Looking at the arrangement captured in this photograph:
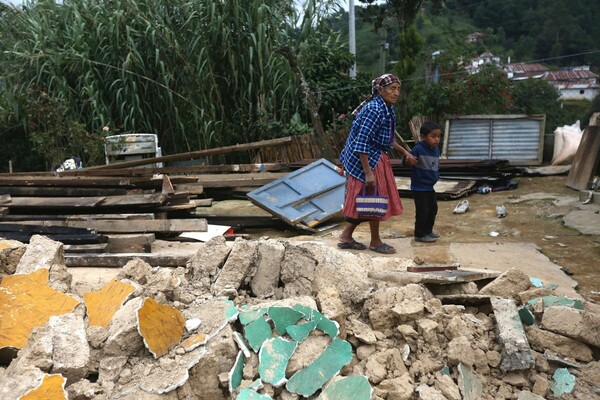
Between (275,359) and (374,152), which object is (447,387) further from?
(374,152)

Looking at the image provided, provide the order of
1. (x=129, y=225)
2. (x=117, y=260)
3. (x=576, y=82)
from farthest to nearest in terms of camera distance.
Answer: (x=576, y=82), (x=129, y=225), (x=117, y=260)

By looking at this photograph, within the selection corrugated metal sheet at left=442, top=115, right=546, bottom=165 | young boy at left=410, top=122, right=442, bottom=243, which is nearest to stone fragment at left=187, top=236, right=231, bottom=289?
young boy at left=410, top=122, right=442, bottom=243

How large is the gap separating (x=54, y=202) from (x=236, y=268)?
3.34 metres

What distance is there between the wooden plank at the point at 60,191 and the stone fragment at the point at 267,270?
3201 millimetres

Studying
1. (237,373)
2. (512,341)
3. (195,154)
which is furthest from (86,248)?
(195,154)

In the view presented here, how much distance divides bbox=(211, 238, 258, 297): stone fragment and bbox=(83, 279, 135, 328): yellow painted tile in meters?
0.47

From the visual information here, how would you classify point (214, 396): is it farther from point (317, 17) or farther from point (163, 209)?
point (317, 17)

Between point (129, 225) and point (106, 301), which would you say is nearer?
point (106, 301)

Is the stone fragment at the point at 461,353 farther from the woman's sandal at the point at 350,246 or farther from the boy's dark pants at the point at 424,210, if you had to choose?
the boy's dark pants at the point at 424,210

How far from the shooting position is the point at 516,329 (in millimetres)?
2783

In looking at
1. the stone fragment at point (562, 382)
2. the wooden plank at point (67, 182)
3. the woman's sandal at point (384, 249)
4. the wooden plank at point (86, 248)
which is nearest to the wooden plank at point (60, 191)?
the wooden plank at point (67, 182)

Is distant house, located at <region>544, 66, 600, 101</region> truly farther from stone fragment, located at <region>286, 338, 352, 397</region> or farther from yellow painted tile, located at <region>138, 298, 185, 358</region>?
yellow painted tile, located at <region>138, 298, 185, 358</region>

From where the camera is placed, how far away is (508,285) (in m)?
3.39

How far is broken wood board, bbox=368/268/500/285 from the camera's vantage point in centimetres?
328
